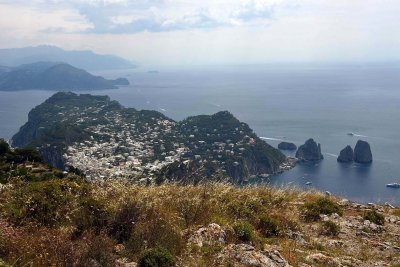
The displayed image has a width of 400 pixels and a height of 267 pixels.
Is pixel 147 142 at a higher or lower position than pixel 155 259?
lower

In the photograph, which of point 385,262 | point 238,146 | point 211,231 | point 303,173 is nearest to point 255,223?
point 211,231

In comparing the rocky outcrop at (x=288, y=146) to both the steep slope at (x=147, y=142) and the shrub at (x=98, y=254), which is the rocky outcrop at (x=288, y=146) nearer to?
the steep slope at (x=147, y=142)

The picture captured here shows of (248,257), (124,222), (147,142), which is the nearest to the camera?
(248,257)

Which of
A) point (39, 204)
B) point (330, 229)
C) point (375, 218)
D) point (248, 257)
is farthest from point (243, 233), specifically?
point (375, 218)

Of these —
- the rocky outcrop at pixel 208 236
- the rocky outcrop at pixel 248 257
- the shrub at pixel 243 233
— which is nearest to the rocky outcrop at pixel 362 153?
the shrub at pixel 243 233

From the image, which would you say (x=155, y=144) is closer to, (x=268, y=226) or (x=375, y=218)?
(x=375, y=218)

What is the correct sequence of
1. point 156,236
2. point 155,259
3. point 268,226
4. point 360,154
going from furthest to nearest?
1. point 360,154
2. point 268,226
3. point 156,236
4. point 155,259
